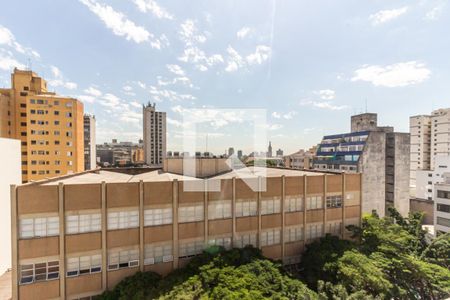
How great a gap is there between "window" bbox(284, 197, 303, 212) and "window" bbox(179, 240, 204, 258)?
30.6 feet

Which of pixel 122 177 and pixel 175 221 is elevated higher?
pixel 122 177

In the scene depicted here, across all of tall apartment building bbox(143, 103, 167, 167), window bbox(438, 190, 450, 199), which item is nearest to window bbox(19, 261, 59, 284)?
window bbox(438, 190, 450, 199)

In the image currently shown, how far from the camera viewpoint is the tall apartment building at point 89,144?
68.3m

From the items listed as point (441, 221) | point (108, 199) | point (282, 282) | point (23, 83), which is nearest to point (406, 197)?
point (441, 221)

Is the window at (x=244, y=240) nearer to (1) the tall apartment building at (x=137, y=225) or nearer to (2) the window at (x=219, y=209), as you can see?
(1) the tall apartment building at (x=137, y=225)

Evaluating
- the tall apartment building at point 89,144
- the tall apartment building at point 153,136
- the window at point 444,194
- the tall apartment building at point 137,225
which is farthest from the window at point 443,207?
the tall apartment building at point 153,136

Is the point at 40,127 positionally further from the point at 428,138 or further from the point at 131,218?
the point at 428,138

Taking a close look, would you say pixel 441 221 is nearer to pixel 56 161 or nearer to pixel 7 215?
pixel 7 215

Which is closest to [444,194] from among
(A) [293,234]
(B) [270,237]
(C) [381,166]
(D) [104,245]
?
(C) [381,166]

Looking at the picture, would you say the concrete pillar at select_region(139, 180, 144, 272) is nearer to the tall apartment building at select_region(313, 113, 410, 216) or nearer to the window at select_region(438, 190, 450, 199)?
the tall apartment building at select_region(313, 113, 410, 216)

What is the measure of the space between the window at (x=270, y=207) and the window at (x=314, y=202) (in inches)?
146

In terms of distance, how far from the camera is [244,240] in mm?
19578

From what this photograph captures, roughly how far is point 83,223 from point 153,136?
94.3m

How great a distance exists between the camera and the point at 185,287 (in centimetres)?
1366
